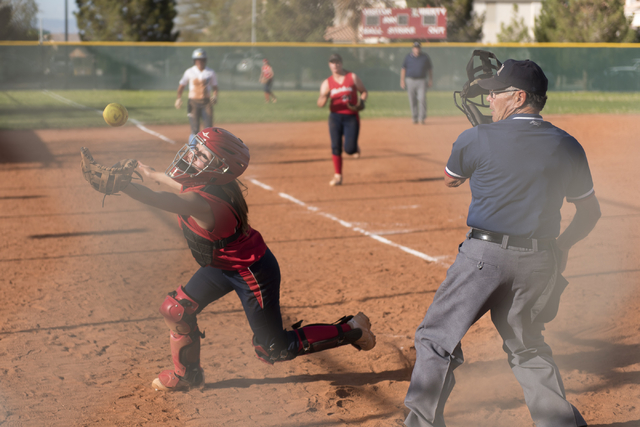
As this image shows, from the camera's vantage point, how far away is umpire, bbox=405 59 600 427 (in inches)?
117

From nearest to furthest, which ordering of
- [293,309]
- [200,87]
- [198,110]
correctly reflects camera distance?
[293,309], [200,87], [198,110]

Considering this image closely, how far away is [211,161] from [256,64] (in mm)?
24987

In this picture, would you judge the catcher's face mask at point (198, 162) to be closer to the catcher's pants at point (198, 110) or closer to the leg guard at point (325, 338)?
the leg guard at point (325, 338)

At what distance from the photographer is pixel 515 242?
2.99 m

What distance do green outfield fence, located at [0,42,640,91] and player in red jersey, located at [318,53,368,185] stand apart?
50.4 ft

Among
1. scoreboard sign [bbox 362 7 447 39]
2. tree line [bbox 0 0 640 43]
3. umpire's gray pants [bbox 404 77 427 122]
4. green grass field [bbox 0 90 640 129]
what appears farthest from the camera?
scoreboard sign [bbox 362 7 447 39]

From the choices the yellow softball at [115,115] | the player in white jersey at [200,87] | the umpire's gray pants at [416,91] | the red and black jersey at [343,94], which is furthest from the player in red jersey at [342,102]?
the umpire's gray pants at [416,91]

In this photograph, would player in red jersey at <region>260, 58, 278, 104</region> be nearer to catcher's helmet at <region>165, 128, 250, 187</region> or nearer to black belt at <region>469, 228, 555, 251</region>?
catcher's helmet at <region>165, 128, 250, 187</region>

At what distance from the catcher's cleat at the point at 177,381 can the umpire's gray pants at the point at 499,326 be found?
1418 mm

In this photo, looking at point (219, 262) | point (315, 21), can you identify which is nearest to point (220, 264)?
point (219, 262)

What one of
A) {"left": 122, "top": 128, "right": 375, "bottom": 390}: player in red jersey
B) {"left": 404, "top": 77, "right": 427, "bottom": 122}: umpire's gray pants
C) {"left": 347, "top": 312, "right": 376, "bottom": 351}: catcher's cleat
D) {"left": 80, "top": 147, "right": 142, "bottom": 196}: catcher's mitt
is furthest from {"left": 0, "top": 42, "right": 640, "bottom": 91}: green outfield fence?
{"left": 80, "top": 147, "right": 142, "bottom": 196}: catcher's mitt

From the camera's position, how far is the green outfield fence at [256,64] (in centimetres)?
2441

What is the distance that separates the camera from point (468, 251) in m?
3.12

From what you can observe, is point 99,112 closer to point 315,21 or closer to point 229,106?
point 229,106
